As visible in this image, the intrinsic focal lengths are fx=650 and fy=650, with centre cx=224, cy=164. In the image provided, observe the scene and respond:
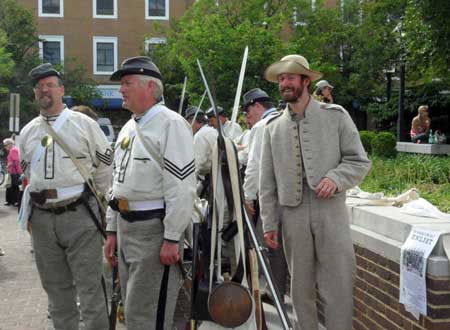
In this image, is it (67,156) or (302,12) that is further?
(302,12)

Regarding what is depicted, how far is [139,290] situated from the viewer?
12.9 ft

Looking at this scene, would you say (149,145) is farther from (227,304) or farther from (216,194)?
(227,304)

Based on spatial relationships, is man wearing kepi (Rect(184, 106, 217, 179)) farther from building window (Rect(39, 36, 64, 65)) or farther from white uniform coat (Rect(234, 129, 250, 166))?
building window (Rect(39, 36, 64, 65))

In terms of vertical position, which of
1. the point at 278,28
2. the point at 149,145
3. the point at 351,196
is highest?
the point at 278,28

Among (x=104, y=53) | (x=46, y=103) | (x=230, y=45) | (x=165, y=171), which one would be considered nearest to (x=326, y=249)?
(x=165, y=171)

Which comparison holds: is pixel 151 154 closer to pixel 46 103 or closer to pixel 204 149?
pixel 46 103

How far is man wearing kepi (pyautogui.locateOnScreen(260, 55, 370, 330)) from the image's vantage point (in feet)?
13.2

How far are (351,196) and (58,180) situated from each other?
2.42 metres

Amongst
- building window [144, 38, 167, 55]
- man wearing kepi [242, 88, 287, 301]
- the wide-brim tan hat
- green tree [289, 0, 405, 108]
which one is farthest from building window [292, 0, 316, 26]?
the wide-brim tan hat

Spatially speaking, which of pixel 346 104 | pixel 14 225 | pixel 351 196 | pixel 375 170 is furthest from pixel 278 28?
pixel 351 196

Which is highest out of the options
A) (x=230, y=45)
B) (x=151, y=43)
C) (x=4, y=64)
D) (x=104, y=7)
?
(x=104, y=7)

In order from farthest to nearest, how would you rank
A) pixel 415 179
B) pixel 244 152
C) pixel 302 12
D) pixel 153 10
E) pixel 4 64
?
pixel 153 10 < pixel 302 12 < pixel 4 64 < pixel 244 152 < pixel 415 179

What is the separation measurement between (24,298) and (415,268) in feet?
15.0

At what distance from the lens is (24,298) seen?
6855 millimetres
